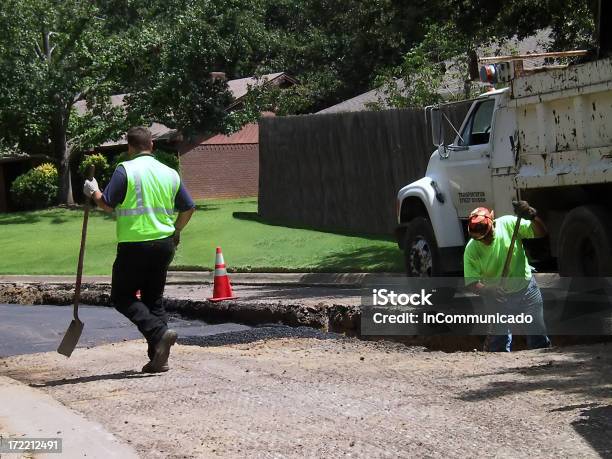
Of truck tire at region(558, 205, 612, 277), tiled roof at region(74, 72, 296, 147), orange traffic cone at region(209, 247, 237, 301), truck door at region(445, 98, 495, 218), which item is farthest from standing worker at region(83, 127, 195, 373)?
tiled roof at region(74, 72, 296, 147)

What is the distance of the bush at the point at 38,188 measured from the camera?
35188mm

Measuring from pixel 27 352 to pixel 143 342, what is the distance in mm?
1056

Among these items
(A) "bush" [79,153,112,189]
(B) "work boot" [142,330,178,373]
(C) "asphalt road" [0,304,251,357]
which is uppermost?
(A) "bush" [79,153,112,189]

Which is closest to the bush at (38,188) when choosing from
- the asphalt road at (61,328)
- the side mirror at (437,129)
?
the asphalt road at (61,328)

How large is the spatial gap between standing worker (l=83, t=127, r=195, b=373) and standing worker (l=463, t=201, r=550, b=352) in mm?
2512

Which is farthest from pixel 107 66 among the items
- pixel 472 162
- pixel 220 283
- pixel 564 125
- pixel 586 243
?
pixel 586 243

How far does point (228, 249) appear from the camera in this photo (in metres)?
20.3

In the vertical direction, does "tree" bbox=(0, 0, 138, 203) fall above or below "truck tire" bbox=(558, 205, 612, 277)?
above

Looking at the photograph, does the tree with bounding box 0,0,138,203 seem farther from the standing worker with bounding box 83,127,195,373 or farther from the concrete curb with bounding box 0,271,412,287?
the standing worker with bounding box 83,127,195,373

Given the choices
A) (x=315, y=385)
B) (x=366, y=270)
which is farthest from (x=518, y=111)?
(x=366, y=270)

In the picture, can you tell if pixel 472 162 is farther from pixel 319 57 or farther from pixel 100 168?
pixel 319 57

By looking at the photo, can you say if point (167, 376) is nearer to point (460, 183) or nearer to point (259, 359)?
point (259, 359)

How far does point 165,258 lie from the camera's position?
26.4 feet

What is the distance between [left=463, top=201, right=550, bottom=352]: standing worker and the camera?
342 inches
